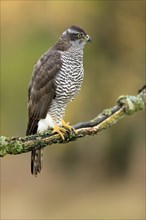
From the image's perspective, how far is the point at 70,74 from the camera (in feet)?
15.4

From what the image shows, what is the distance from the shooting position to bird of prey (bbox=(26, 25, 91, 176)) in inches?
183

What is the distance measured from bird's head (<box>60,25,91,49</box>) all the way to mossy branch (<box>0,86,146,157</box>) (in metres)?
0.45

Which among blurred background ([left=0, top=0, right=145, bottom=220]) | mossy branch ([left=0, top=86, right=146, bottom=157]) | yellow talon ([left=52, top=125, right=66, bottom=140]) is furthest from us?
blurred background ([left=0, top=0, right=145, bottom=220])

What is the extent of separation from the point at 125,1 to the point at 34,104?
8.25 meters

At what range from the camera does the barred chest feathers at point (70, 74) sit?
183 inches

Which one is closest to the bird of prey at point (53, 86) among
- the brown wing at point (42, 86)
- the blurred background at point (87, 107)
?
the brown wing at point (42, 86)

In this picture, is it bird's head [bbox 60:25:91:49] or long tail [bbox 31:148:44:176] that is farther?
long tail [bbox 31:148:44:176]

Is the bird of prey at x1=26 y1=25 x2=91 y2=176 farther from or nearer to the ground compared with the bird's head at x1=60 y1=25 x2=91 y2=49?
nearer to the ground

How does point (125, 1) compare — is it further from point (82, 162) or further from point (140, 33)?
point (82, 162)

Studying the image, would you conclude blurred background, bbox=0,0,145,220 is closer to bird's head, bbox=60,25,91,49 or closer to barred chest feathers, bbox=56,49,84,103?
barred chest feathers, bbox=56,49,84,103

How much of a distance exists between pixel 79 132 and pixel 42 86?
64 cm

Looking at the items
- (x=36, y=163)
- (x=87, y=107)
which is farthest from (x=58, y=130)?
(x=87, y=107)

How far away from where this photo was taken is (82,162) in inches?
632

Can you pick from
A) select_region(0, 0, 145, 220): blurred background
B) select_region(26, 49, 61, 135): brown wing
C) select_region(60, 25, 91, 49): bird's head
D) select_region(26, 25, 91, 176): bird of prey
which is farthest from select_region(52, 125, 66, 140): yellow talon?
select_region(0, 0, 145, 220): blurred background
